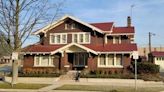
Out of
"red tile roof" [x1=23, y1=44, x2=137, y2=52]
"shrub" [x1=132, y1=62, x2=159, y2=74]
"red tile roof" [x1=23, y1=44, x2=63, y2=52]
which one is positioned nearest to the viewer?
"shrub" [x1=132, y1=62, x2=159, y2=74]

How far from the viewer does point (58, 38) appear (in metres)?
47.1

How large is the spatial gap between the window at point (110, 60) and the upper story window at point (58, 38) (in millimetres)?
6121

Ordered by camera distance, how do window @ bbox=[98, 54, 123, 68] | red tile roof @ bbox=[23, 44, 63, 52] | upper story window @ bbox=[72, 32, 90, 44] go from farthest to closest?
1. upper story window @ bbox=[72, 32, 90, 44]
2. red tile roof @ bbox=[23, 44, 63, 52]
3. window @ bbox=[98, 54, 123, 68]

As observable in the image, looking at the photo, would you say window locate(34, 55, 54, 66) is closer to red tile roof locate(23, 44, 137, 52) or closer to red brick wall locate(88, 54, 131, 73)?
red tile roof locate(23, 44, 137, 52)

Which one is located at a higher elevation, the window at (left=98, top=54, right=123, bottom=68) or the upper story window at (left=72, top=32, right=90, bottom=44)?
the upper story window at (left=72, top=32, right=90, bottom=44)

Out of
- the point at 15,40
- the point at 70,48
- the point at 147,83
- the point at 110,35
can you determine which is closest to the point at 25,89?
the point at 15,40

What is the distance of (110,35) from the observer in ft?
151

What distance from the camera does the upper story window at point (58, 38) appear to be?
4666 centimetres

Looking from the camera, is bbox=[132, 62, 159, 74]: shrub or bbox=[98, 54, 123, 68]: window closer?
bbox=[132, 62, 159, 74]: shrub

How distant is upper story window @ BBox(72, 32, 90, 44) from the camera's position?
4575 centimetres

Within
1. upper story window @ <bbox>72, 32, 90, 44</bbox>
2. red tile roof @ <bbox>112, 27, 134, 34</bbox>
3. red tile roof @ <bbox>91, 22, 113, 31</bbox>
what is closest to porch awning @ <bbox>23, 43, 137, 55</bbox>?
upper story window @ <bbox>72, 32, 90, 44</bbox>

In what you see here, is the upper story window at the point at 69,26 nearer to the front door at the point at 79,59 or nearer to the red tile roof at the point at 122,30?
the front door at the point at 79,59

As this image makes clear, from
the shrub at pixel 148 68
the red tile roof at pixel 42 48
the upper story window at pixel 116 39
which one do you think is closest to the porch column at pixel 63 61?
the red tile roof at pixel 42 48

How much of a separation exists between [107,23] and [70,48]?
7.98 m
